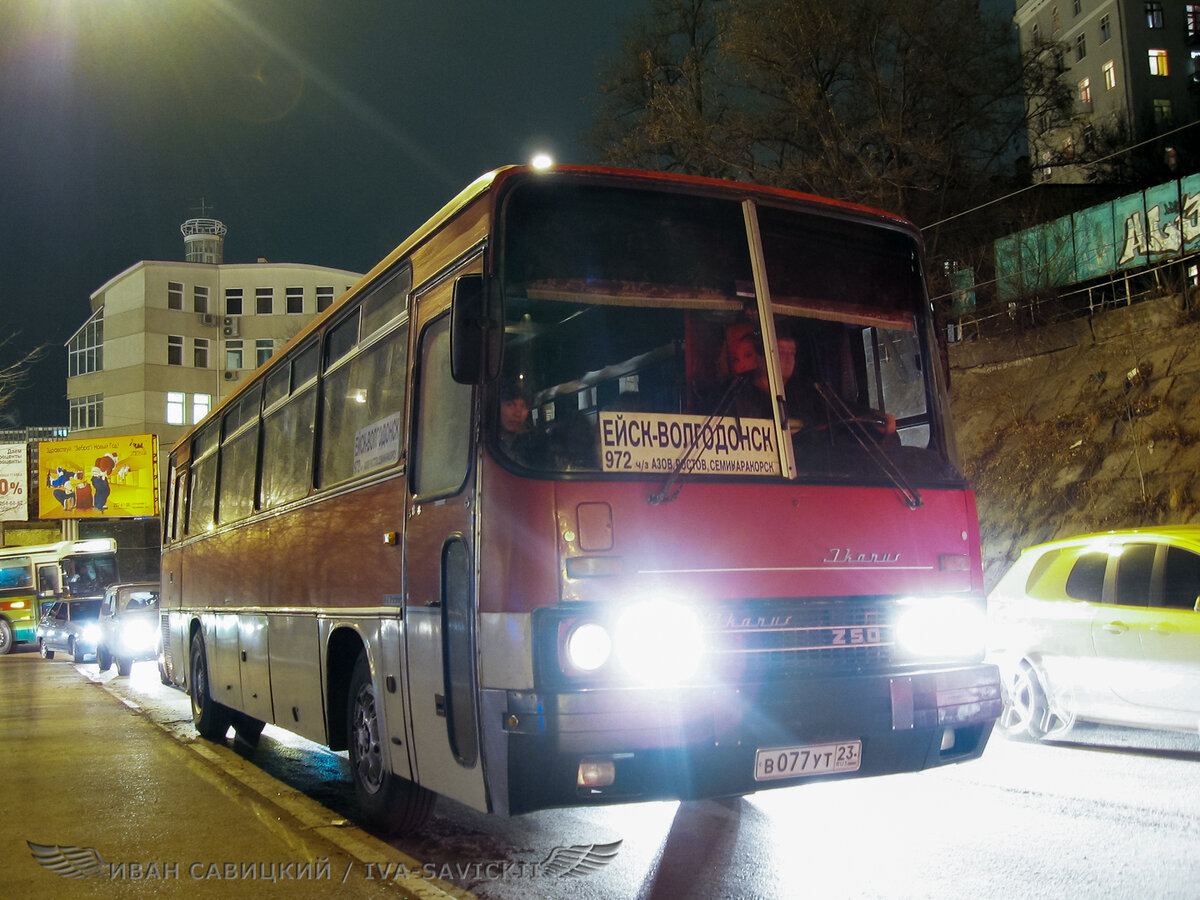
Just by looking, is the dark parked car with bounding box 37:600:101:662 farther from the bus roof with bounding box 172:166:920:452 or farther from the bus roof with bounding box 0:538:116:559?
the bus roof with bounding box 172:166:920:452

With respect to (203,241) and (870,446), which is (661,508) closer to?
(870,446)

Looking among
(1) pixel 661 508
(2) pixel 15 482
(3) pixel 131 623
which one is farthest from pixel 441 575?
(2) pixel 15 482

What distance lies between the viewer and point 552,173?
516cm

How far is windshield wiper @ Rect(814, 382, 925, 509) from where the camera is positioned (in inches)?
212

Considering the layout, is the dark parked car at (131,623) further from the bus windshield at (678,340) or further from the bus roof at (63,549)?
the bus windshield at (678,340)

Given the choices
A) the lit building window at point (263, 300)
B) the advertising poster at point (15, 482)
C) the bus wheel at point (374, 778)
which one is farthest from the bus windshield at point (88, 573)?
the lit building window at point (263, 300)

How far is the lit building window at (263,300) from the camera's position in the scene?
7438 cm

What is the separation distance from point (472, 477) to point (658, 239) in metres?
1.40

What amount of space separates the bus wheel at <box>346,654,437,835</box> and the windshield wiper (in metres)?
3.00

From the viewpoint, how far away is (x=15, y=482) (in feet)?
189

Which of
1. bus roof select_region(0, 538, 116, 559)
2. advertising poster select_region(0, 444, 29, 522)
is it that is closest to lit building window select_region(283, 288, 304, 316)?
advertising poster select_region(0, 444, 29, 522)

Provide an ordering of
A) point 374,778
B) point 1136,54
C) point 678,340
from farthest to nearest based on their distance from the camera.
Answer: point 1136,54 < point 374,778 < point 678,340

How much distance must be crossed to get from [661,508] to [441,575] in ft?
3.97

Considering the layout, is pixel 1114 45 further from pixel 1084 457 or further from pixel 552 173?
pixel 552 173
